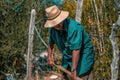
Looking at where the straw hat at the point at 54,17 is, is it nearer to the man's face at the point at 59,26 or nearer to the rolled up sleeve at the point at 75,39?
the man's face at the point at 59,26

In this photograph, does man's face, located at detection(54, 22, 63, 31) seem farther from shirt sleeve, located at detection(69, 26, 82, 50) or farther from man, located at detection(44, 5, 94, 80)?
shirt sleeve, located at detection(69, 26, 82, 50)

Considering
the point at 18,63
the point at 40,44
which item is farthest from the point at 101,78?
the point at 18,63

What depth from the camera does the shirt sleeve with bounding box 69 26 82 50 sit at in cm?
355

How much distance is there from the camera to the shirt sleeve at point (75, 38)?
355 cm

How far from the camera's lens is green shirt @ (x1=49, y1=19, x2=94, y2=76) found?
3.58 meters

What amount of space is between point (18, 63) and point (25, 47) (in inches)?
26.5

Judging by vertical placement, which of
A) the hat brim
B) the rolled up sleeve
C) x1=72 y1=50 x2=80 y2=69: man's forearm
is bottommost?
x1=72 y1=50 x2=80 y2=69: man's forearm

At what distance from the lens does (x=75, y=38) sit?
358 cm

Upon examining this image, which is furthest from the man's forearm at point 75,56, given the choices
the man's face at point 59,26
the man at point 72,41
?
the man's face at point 59,26

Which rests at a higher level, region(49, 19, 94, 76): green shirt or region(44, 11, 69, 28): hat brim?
region(44, 11, 69, 28): hat brim

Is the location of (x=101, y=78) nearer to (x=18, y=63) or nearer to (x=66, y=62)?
(x=66, y=62)

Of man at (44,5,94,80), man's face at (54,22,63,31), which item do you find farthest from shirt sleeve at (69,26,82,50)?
man's face at (54,22,63,31)

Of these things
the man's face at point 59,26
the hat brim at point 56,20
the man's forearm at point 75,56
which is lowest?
the man's forearm at point 75,56

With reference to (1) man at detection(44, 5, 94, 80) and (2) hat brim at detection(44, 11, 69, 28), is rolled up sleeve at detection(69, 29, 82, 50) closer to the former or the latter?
(1) man at detection(44, 5, 94, 80)
